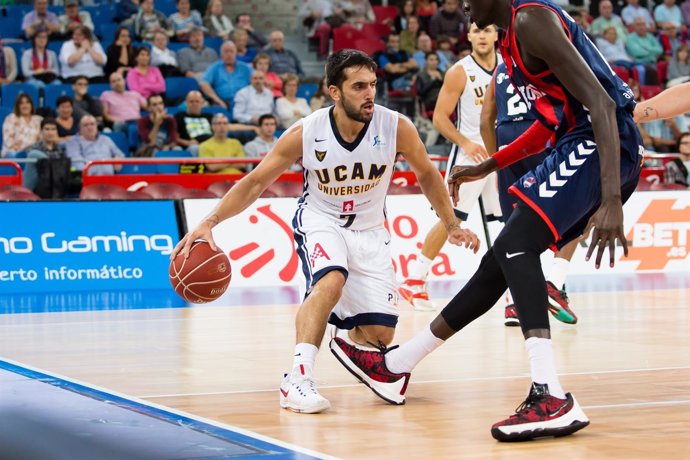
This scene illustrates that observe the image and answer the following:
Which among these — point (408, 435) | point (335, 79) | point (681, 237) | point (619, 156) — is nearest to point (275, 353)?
point (335, 79)

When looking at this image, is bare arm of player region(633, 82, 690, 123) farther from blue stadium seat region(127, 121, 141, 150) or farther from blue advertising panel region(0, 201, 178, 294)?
blue stadium seat region(127, 121, 141, 150)

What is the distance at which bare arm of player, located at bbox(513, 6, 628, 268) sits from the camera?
4.38 metres

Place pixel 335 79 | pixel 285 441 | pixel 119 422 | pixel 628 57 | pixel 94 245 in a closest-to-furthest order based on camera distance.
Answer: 1. pixel 285 441
2. pixel 119 422
3. pixel 335 79
4. pixel 94 245
5. pixel 628 57

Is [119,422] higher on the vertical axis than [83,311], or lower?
higher

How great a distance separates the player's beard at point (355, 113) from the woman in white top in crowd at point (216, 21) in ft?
39.7

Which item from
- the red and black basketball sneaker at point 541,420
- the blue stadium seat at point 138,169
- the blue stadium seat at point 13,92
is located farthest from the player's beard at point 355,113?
the blue stadium seat at point 13,92

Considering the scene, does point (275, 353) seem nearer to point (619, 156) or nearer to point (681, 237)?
point (619, 156)

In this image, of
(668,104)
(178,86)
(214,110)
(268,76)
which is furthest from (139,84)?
(668,104)

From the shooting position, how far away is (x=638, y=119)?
5.36m

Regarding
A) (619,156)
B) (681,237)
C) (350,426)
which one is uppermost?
(619,156)

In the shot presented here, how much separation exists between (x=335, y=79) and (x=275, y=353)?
Result: 211 centimetres

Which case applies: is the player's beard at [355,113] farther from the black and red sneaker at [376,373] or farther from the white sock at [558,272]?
the white sock at [558,272]

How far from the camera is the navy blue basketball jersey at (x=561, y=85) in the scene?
15.7ft

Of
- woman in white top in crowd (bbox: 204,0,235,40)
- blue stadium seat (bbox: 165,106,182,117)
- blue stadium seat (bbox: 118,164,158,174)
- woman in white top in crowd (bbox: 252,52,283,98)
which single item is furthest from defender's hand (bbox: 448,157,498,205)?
woman in white top in crowd (bbox: 204,0,235,40)
